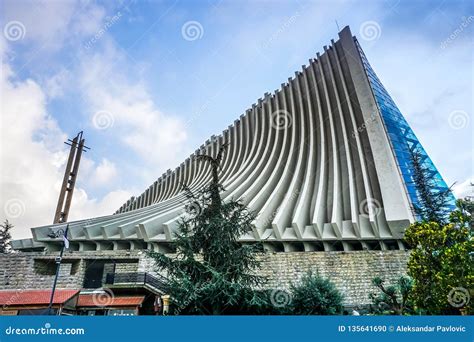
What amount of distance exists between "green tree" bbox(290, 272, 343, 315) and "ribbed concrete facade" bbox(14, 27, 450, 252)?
266cm

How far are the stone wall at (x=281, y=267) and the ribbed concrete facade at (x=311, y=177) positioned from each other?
0.95 meters

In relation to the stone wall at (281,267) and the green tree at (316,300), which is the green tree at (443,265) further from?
the stone wall at (281,267)

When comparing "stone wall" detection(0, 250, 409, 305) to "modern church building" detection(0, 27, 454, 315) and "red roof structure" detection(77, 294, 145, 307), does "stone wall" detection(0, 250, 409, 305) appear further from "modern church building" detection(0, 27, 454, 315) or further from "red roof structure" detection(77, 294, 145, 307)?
"red roof structure" detection(77, 294, 145, 307)

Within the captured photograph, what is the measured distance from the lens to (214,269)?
8773 mm

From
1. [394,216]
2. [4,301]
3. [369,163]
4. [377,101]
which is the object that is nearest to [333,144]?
[369,163]

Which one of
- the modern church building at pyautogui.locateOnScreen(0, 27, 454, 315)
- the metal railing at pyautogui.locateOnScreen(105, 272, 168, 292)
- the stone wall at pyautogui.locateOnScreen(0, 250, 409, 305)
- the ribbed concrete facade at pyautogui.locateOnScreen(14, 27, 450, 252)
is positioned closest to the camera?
the metal railing at pyautogui.locateOnScreen(105, 272, 168, 292)

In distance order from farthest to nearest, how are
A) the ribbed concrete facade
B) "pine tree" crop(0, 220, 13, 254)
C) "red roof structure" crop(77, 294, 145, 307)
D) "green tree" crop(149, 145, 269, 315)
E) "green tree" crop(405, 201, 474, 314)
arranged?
"pine tree" crop(0, 220, 13, 254) < the ribbed concrete facade < "red roof structure" crop(77, 294, 145, 307) < "green tree" crop(149, 145, 269, 315) < "green tree" crop(405, 201, 474, 314)

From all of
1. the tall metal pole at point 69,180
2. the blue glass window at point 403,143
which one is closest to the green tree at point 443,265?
the blue glass window at point 403,143

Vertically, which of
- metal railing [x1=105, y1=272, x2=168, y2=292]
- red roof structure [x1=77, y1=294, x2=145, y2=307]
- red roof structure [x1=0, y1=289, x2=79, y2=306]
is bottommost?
red roof structure [x1=77, y1=294, x2=145, y2=307]

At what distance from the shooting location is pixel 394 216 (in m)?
14.3

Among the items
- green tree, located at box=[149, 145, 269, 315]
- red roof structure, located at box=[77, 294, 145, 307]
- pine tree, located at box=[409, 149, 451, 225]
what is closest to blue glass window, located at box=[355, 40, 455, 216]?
pine tree, located at box=[409, 149, 451, 225]

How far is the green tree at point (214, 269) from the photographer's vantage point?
8266mm

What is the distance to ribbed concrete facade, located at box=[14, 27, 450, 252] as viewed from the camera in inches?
597

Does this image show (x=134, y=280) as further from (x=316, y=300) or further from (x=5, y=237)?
(x=5, y=237)
